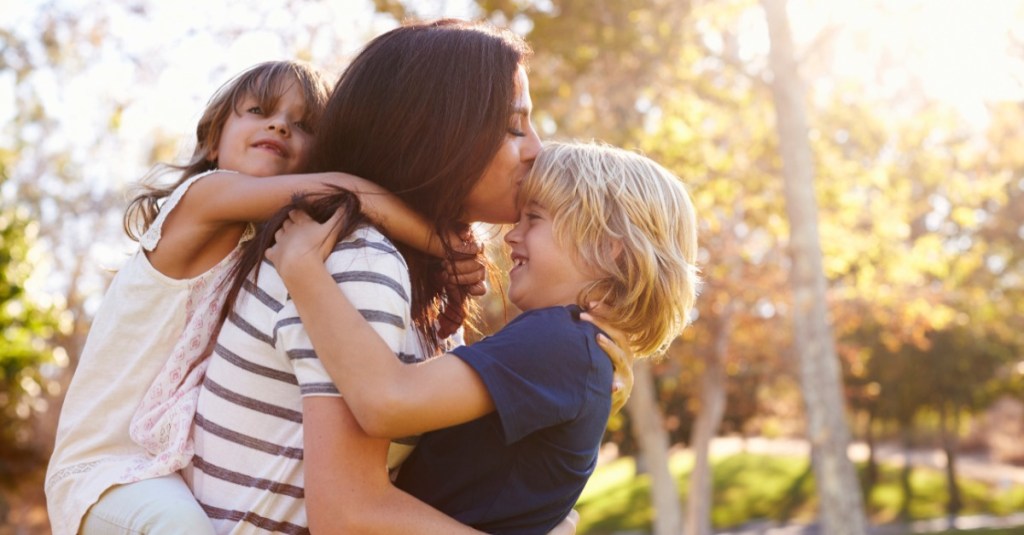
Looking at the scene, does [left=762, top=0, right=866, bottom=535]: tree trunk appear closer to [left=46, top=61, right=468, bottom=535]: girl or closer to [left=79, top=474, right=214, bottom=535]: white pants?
[left=46, top=61, right=468, bottom=535]: girl

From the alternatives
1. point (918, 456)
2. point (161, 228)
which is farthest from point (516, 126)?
point (918, 456)

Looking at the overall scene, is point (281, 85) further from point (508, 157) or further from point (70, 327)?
point (70, 327)

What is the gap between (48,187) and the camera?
21219 millimetres

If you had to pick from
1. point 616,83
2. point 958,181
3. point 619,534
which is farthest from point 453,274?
point 619,534

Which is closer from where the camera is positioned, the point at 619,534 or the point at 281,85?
the point at 281,85

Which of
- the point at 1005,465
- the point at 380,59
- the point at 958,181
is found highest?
the point at 380,59

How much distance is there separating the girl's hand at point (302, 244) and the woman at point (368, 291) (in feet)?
0.10

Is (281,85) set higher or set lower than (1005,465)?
higher

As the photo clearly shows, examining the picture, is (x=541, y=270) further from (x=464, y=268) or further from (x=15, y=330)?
(x=15, y=330)

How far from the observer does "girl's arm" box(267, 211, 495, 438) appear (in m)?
1.83

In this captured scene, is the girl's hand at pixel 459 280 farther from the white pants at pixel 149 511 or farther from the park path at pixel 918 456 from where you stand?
the park path at pixel 918 456

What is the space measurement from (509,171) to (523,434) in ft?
2.23

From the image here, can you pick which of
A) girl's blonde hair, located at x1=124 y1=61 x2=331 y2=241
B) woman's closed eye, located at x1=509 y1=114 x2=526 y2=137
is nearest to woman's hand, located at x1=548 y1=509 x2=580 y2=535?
woman's closed eye, located at x1=509 y1=114 x2=526 y2=137

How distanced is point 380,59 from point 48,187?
21146mm
